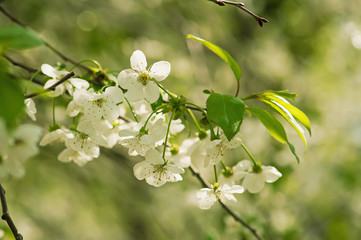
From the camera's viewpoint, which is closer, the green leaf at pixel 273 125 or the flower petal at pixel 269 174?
the green leaf at pixel 273 125

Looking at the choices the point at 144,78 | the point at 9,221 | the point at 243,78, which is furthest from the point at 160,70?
the point at 243,78

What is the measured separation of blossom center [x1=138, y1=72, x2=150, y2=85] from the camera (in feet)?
3.00

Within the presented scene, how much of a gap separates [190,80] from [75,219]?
3242 millimetres

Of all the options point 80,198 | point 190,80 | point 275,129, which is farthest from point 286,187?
point 80,198

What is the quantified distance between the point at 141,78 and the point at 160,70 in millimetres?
60

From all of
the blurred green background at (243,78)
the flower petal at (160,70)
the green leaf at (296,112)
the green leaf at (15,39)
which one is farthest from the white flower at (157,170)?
the blurred green background at (243,78)

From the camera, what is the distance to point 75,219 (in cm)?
550

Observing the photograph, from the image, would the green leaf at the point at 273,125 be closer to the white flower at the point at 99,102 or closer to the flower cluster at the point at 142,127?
the flower cluster at the point at 142,127

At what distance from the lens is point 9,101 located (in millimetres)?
523

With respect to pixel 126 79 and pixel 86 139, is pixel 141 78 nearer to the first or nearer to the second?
pixel 126 79

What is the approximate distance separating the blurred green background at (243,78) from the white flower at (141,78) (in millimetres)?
1764

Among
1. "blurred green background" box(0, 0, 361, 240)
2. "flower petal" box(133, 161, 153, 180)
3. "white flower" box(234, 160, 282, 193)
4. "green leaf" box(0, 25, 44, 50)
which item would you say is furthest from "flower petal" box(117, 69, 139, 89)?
"blurred green background" box(0, 0, 361, 240)

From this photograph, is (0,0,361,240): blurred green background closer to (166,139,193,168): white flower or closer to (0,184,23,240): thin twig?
(166,139,193,168): white flower

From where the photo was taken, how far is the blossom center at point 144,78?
91 cm
